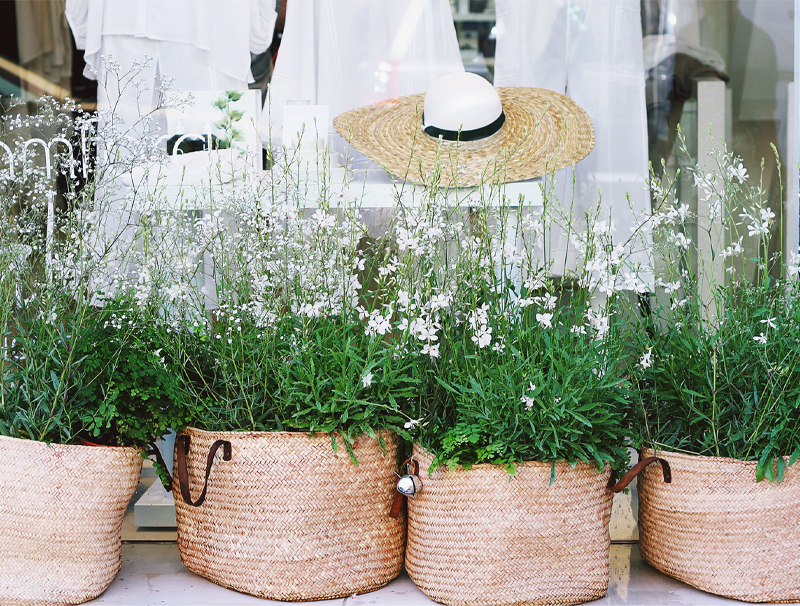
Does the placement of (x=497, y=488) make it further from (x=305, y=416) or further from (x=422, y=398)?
(x=305, y=416)

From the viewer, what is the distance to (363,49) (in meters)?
2.59

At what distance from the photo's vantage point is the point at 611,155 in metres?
2.45

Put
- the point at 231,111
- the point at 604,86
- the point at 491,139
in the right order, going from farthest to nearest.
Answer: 1. the point at 604,86
2. the point at 231,111
3. the point at 491,139

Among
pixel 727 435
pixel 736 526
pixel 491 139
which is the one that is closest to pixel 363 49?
pixel 491 139

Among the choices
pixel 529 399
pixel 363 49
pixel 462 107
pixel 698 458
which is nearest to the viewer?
pixel 529 399

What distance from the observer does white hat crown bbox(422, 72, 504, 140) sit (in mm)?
2049

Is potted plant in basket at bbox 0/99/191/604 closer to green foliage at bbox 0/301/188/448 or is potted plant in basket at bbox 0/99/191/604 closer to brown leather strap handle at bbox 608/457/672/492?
green foliage at bbox 0/301/188/448

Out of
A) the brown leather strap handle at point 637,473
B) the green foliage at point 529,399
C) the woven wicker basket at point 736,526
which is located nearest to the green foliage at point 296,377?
the green foliage at point 529,399

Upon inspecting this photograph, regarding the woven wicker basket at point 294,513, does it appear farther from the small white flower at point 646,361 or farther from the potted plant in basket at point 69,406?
the small white flower at point 646,361

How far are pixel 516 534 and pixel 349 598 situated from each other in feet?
1.19

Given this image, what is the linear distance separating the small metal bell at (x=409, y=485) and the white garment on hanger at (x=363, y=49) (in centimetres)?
148

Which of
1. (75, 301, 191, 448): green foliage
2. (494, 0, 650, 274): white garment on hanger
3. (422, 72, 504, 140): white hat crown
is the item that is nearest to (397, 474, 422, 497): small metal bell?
(75, 301, 191, 448): green foliage

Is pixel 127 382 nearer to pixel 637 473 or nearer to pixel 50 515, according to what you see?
pixel 50 515

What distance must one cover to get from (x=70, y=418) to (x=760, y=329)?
1339 millimetres
